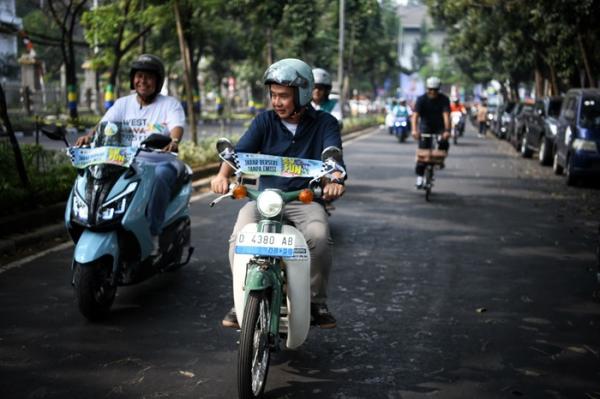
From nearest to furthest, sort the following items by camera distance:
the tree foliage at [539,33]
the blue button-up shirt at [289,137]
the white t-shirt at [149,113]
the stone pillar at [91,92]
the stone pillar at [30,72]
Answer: the blue button-up shirt at [289,137] < the white t-shirt at [149,113] < the tree foliage at [539,33] < the stone pillar at [30,72] < the stone pillar at [91,92]

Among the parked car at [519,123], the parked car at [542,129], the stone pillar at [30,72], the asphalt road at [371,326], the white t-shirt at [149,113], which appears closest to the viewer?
the asphalt road at [371,326]

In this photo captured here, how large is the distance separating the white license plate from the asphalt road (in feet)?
2.60

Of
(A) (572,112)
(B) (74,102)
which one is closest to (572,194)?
(A) (572,112)

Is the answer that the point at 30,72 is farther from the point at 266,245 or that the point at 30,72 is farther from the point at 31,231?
the point at 266,245

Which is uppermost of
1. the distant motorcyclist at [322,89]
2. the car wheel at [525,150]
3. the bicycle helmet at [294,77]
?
the bicycle helmet at [294,77]

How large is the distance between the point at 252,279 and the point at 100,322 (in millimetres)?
2020

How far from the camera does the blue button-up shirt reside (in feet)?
16.7

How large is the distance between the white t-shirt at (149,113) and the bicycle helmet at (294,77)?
2.41 m

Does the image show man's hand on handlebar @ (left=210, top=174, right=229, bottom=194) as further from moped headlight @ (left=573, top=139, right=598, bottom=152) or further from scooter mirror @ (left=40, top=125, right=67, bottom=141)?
moped headlight @ (left=573, top=139, right=598, bottom=152)

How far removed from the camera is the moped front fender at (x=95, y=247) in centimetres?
561

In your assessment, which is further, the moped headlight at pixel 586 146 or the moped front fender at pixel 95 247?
the moped headlight at pixel 586 146

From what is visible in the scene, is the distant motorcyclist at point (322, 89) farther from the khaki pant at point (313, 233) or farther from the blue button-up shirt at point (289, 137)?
the khaki pant at point (313, 233)

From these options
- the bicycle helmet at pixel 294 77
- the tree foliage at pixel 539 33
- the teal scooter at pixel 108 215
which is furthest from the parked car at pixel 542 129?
the bicycle helmet at pixel 294 77

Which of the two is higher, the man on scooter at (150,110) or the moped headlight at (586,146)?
the man on scooter at (150,110)
